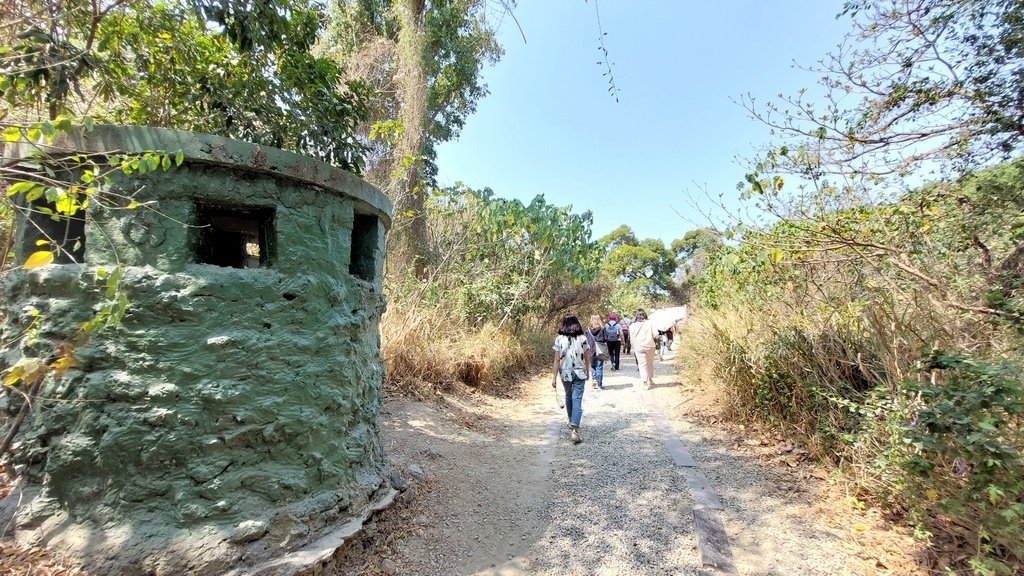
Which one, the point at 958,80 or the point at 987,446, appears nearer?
the point at 987,446

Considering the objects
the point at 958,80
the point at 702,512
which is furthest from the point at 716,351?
the point at 958,80

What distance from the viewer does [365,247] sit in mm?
3629

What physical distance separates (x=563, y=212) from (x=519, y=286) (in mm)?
2922

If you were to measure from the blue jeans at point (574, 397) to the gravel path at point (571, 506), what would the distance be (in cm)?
28

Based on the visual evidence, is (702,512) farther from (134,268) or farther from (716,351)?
(134,268)

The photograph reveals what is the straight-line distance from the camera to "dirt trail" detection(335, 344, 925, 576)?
9.72ft

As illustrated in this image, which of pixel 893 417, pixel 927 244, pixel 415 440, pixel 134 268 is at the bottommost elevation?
pixel 415 440

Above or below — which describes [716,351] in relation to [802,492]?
above

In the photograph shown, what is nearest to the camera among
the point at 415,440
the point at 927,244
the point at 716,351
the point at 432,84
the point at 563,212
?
the point at 927,244

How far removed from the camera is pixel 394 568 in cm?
289

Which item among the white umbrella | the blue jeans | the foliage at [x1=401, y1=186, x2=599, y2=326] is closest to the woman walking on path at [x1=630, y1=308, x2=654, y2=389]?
the foliage at [x1=401, y1=186, x2=599, y2=326]

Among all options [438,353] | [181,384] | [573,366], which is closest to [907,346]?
[573,366]

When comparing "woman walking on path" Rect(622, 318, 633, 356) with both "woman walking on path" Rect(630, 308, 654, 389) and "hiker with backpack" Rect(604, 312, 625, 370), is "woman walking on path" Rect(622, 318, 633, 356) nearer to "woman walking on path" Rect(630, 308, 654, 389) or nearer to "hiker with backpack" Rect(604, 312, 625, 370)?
"hiker with backpack" Rect(604, 312, 625, 370)

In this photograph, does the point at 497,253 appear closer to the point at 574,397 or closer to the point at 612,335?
the point at 612,335
